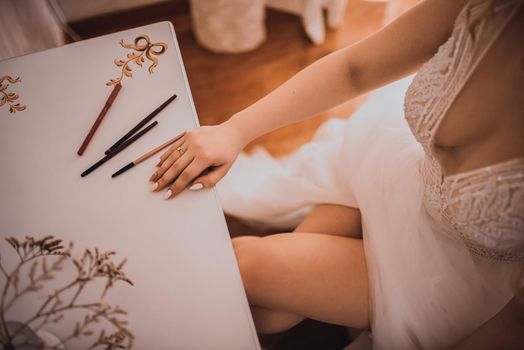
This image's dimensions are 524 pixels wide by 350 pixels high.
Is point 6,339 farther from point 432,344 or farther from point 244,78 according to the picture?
point 244,78

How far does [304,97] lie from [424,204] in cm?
30

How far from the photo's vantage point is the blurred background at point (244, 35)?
1293 millimetres

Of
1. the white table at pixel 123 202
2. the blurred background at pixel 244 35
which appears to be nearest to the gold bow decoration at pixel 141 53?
the white table at pixel 123 202

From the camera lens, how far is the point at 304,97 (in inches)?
26.2

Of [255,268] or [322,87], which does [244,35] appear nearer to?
[322,87]

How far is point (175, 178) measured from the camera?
537 millimetres

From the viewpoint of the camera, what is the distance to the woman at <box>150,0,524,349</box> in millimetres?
479

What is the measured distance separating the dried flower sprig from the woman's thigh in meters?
0.25

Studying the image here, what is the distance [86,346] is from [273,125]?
0.47 meters

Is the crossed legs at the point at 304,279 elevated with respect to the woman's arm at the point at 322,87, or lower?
lower

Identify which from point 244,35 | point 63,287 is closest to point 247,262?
point 63,287

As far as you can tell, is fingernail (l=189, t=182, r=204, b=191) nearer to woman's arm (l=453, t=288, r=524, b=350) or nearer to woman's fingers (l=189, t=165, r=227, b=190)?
woman's fingers (l=189, t=165, r=227, b=190)

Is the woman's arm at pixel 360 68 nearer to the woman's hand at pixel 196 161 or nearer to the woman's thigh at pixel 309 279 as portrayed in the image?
the woman's hand at pixel 196 161

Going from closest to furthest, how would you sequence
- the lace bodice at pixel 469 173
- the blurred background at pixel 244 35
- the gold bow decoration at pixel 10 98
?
the lace bodice at pixel 469 173 → the gold bow decoration at pixel 10 98 → the blurred background at pixel 244 35
